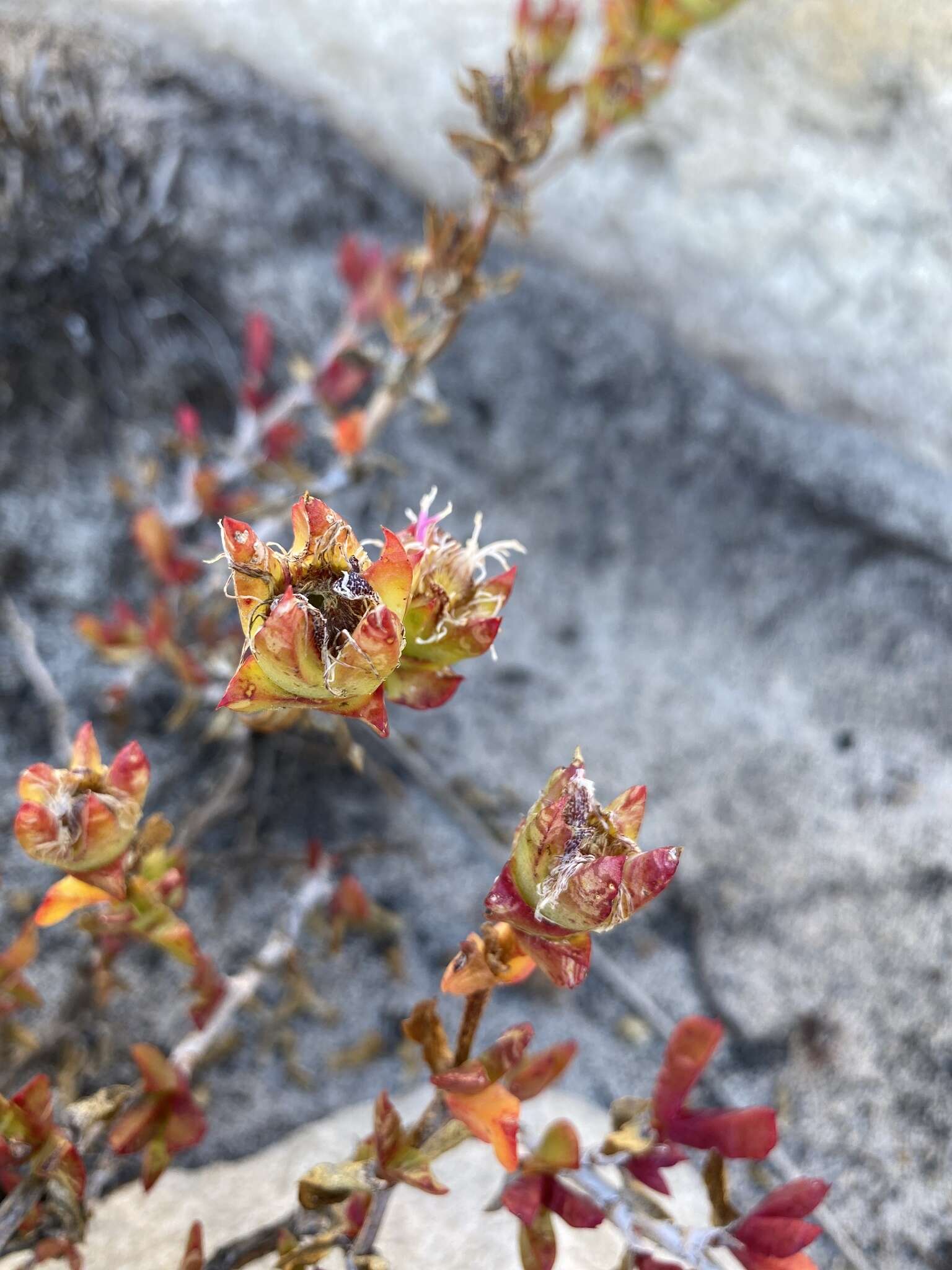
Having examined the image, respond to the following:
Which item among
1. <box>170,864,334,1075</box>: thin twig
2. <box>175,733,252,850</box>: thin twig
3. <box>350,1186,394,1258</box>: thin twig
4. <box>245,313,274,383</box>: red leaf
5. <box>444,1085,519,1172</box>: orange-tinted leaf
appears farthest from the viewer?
<box>245,313,274,383</box>: red leaf

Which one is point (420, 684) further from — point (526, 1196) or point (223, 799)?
point (223, 799)

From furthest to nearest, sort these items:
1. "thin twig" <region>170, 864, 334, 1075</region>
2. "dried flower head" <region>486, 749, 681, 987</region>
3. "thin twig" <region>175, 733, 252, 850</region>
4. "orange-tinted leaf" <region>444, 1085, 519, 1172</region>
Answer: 1. "thin twig" <region>175, 733, 252, 850</region>
2. "thin twig" <region>170, 864, 334, 1075</region>
3. "orange-tinted leaf" <region>444, 1085, 519, 1172</region>
4. "dried flower head" <region>486, 749, 681, 987</region>

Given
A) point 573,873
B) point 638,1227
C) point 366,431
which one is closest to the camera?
point 573,873

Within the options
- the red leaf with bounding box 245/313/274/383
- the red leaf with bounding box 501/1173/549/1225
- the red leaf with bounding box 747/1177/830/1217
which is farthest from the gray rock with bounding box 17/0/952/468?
the red leaf with bounding box 501/1173/549/1225

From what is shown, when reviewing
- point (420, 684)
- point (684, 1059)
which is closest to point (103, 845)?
point (420, 684)

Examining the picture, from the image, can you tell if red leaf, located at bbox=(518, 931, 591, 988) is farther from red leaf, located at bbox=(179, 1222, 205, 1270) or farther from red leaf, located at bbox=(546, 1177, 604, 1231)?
red leaf, located at bbox=(179, 1222, 205, 1270)

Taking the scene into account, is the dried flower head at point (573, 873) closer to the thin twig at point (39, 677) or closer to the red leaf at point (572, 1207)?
the red leaf at point (572, 1207)
